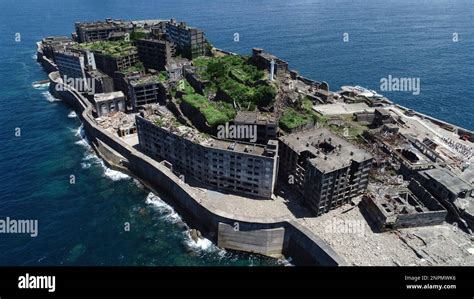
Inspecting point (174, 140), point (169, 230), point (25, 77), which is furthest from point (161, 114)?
point (25, 77)

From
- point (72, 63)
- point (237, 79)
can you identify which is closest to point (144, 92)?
point (237, 79)

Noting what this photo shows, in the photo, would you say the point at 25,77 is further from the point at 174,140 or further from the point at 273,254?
the point at 273,254

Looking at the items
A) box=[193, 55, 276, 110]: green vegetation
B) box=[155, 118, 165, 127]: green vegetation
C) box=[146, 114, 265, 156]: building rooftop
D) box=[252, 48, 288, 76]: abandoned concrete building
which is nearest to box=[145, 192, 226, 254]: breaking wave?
box=[146, 114, 265, 156]: building rooftop

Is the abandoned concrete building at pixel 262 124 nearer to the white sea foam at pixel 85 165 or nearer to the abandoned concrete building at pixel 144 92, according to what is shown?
the abandoned concrete building at pixel 144 92

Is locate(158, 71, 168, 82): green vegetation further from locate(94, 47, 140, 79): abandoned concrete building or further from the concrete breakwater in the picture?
the concrete breakwater
